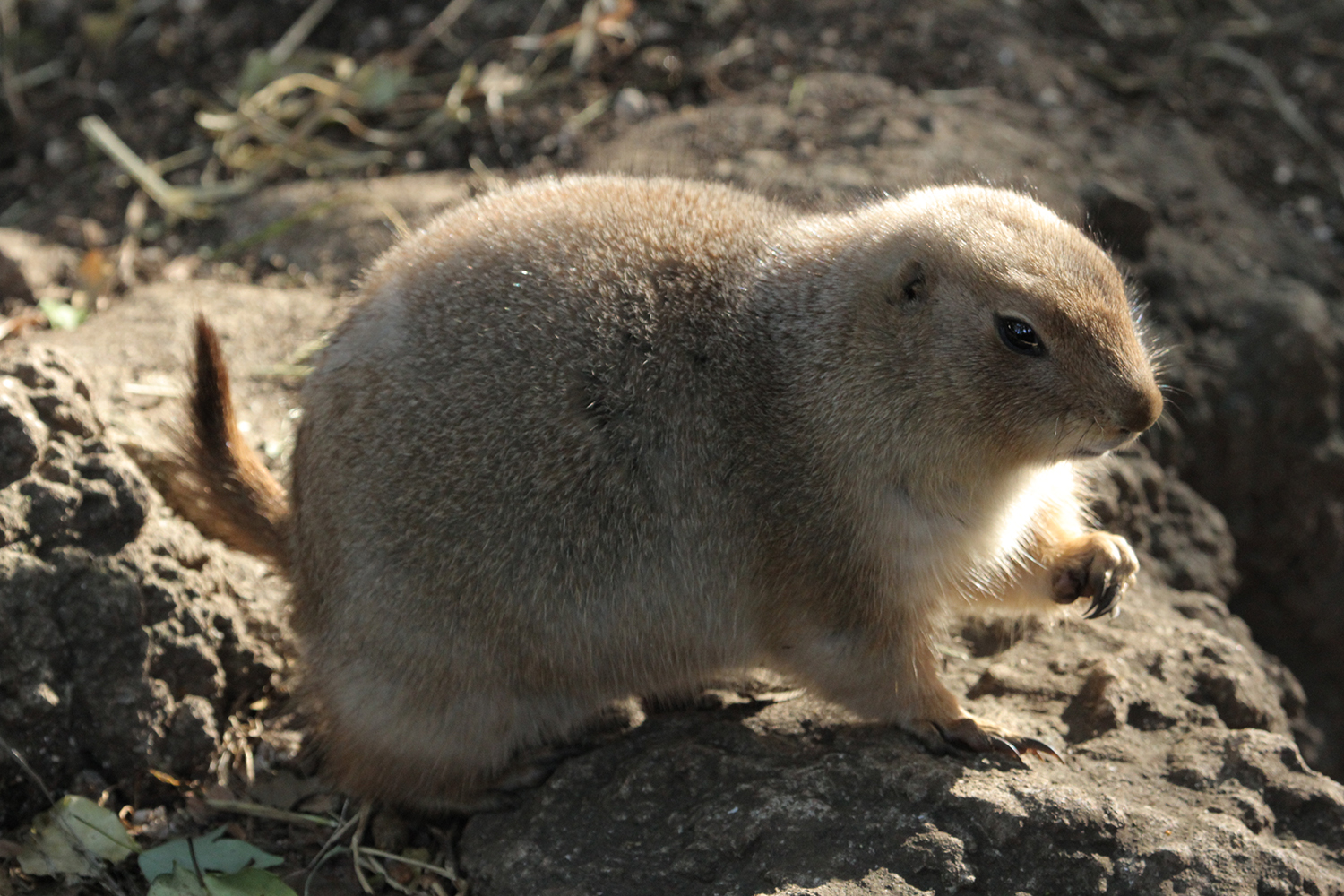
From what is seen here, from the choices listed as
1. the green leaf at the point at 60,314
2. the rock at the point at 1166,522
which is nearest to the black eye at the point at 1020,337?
the rock at the point at 1166,522

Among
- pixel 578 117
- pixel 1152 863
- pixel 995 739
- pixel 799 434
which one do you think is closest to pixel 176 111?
pixel 578 117

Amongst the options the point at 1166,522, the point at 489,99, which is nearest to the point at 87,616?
the point at 489,99

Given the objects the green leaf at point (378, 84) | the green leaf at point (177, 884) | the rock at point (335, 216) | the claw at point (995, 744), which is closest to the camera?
the green leaf at point (177, 884)

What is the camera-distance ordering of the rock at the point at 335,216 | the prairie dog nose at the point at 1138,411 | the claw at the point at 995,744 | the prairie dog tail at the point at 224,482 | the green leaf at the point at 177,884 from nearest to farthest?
the prairie dog nose at the point at 1138,411, the green leaf at the point at 177,884, the claw at the point at 995,744, the prairie dog tail at the point at 224,482, the rock at the point at 335,216

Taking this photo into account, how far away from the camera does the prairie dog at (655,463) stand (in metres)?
3.50

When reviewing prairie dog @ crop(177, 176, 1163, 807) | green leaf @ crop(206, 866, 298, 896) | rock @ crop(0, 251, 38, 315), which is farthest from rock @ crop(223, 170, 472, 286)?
green leaf @ crop(206, 866, 298, 896)

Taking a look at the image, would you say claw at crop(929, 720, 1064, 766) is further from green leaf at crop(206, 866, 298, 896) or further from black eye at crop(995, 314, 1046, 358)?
green leaf at crop(206, 866, 298, 896)

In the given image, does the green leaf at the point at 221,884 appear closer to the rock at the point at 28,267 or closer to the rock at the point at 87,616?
the rock at the point at 87,616

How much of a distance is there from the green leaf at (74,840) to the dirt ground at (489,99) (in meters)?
2.42

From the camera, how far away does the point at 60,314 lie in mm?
5523

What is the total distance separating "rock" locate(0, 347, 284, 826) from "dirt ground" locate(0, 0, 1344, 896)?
1579 millimetres

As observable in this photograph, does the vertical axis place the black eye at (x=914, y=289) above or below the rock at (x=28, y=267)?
above

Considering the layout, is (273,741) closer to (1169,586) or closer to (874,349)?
(874,349)

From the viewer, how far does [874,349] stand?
3.57 m
